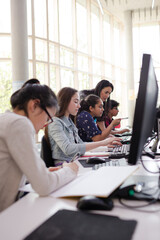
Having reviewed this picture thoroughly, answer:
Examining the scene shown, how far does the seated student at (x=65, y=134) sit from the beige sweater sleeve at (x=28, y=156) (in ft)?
2.88

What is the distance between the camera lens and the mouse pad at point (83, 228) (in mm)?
610

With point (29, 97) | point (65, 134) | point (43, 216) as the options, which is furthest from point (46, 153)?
point (43, 216)

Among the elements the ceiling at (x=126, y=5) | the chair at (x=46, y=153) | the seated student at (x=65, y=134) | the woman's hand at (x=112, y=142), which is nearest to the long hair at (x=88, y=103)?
the seated student at (x=65, y=134)

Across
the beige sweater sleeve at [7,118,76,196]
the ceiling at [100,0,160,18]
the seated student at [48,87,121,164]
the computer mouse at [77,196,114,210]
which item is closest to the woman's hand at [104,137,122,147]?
the seated student at [48,87,121,164]

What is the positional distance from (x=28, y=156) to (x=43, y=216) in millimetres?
231

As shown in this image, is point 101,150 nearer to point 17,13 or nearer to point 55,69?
point 17,13

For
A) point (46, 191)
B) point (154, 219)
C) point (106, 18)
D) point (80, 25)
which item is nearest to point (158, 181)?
point (154, 219)

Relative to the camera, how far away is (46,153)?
70.1 inches

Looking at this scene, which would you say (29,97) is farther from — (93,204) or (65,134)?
(65,134)

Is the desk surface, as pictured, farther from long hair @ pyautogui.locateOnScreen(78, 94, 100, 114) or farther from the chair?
long hair @ pyautogui.locateOnScreen(78, 94, 100, 114)

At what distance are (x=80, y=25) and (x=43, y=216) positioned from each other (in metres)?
7.25

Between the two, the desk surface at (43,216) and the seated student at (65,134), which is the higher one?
the seated student at (65,134)

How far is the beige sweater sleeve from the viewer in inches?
35.3

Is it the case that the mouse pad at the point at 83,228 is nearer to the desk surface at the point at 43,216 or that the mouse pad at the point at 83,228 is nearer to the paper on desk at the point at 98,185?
the desk surface at the point at 43,216
